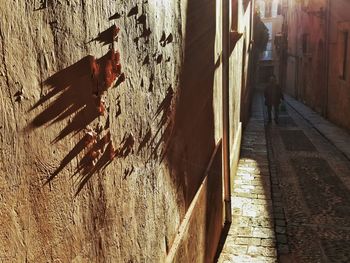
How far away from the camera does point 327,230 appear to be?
573 centimetres

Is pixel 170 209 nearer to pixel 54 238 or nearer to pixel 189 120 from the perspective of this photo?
pixel 189 120

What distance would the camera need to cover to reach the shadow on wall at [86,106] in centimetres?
131

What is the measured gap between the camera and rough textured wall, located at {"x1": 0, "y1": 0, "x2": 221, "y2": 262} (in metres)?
1.11

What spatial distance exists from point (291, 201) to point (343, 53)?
366 inches

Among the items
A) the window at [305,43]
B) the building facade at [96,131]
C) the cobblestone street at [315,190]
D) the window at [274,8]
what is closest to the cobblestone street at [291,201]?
the cobblestone street at [315,190]

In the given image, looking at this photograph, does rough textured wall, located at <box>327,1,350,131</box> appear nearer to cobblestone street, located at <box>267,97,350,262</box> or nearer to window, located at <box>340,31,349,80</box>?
window, located at <box>340,31,349,80</box>

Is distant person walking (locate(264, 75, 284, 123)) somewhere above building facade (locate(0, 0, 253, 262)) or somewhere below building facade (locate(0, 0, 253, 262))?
below

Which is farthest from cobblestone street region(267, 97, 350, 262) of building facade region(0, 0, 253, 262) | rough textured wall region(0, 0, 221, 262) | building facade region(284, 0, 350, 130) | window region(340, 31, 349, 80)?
rough textured wall region(0, 0, 221, 262)

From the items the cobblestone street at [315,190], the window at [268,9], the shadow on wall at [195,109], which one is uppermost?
the window at [268,9]

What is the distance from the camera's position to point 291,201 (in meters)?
7.01

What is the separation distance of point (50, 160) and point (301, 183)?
744 centimetres

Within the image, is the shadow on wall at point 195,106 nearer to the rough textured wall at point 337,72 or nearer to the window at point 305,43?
the rough textured wall at point 337,72

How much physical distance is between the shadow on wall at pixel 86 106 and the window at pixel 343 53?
45.6ft

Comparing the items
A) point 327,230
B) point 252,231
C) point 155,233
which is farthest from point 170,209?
point 327,230
